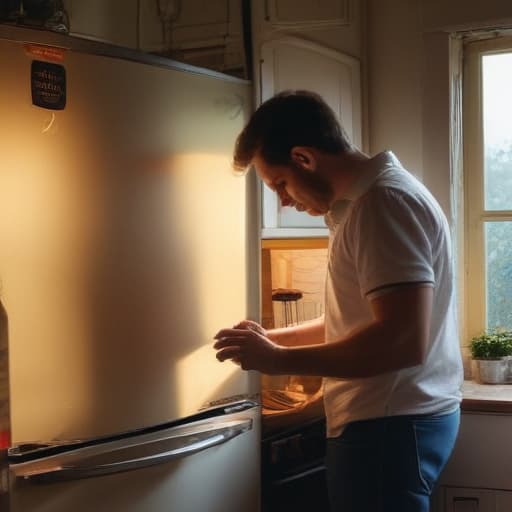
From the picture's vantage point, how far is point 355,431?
119 cm

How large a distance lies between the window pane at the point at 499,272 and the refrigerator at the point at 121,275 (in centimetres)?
80

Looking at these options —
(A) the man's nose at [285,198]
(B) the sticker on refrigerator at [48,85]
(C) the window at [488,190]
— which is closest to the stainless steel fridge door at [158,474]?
(A) the man's nose at [285,198]

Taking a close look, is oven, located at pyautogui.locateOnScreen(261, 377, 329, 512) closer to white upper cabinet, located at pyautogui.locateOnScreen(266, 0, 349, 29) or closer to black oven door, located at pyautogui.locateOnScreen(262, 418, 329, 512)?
black oven door, located at pyautogui.locateOnScreen(262, 418, 329, 512)

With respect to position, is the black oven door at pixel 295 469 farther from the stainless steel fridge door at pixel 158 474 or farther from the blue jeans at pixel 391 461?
the blue jeans at pixel 391 461

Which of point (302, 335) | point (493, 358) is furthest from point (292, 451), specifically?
point (493, 358)

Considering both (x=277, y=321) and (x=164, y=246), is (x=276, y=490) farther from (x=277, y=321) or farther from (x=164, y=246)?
(x=164, y=246)

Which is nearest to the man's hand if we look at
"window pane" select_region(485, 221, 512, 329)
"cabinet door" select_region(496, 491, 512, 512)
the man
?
the man

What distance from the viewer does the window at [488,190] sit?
2.00m

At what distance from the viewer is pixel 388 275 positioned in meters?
1.07

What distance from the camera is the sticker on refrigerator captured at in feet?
3.88

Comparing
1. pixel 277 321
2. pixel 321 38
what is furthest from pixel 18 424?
pixel 321 38

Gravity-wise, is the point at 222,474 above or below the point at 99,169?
below

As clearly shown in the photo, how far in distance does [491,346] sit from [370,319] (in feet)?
2.92

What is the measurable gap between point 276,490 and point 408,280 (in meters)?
0.80
